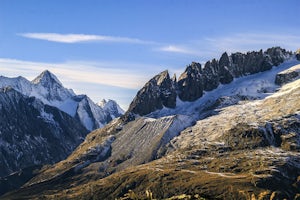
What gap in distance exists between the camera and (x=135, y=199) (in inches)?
2486

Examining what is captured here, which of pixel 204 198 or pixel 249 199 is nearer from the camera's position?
pixel 249 199

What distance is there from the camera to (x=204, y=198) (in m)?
62.4

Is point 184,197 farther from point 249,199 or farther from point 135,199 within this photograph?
point 249,199

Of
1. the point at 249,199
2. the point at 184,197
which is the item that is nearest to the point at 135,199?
the point at 184,197

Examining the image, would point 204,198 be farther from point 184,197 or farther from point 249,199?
point 249,199

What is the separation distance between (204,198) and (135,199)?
294 inches

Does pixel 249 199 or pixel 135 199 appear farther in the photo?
pixel 135 199

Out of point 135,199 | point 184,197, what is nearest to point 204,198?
point 184,197

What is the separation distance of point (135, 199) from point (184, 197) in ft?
17.5

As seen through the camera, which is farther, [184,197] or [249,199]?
[184,197]

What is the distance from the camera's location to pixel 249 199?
2202 inches

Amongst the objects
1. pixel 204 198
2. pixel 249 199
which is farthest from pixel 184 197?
pixel 249 199

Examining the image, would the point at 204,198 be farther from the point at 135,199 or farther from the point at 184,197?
the point at 135,199

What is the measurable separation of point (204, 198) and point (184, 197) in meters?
2.27
